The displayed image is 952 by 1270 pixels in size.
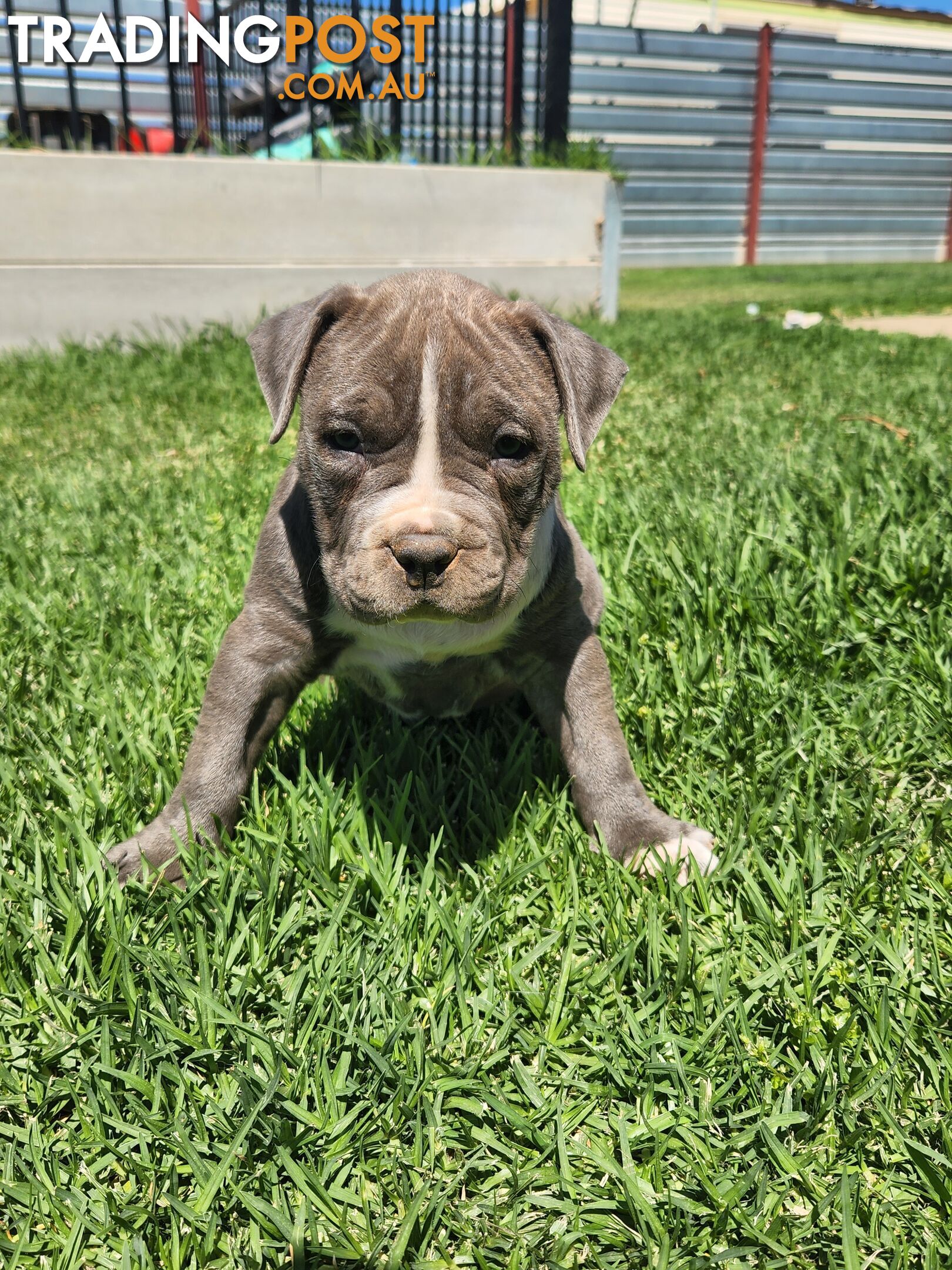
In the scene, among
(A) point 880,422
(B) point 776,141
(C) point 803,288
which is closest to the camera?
(A) point 880,422

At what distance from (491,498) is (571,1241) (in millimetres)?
1463

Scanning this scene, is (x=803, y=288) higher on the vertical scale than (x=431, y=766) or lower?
lower

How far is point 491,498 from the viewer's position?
7.89 feet

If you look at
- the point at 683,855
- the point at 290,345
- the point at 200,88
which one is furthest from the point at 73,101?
the point at 683,855

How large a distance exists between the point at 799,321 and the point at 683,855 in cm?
861

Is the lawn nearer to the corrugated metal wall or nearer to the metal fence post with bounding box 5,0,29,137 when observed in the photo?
the metal fence post with bounding box 5,0,29,137

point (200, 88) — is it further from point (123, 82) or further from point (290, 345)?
point (290, 345)

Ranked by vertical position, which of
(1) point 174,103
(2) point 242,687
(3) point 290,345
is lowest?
(2) point 242,687

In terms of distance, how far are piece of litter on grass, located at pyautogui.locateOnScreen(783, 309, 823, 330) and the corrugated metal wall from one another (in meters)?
10.00

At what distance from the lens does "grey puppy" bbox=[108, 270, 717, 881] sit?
2.31 meters

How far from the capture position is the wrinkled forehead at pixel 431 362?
2.37m

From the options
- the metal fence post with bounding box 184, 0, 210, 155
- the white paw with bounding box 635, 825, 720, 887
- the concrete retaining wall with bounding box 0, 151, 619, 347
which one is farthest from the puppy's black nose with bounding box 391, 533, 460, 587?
the metal fence post with bounding box 184, 0, 210, 155

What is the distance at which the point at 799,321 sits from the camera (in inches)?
396

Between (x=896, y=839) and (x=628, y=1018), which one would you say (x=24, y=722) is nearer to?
(x=628, y=1018)
